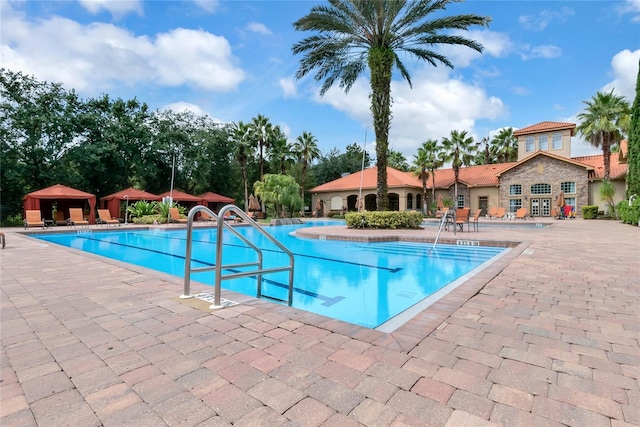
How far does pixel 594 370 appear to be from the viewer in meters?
2.18

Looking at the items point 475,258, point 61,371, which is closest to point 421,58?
point 475,258

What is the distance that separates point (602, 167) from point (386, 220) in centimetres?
2329

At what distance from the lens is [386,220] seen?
47.2ft

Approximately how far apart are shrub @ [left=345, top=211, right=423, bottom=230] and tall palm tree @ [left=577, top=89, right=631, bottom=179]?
16.4m

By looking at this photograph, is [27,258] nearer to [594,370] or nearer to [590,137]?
[594,370]

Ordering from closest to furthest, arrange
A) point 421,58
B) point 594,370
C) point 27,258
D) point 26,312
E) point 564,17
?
point 594,370 < point 26,312 < point 27,258 < point 564,17 < point 421,58

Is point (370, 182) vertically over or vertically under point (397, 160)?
under

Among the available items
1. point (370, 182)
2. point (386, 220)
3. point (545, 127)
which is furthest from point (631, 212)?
point (370, 182)

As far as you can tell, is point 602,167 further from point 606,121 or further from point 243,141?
point 243,141

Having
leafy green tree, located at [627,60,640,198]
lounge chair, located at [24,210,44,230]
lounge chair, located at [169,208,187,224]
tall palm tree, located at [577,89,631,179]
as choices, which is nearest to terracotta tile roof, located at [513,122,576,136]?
tall palm tree, located at [577,89,631,179]

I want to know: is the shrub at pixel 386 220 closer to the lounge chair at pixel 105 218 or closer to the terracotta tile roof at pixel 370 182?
the terracotta tile roof at pixel 370 182

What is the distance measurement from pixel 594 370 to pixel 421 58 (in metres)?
15.5

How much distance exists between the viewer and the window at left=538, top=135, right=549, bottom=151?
2819cm

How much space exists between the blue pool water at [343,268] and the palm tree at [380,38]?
5.18 metres
